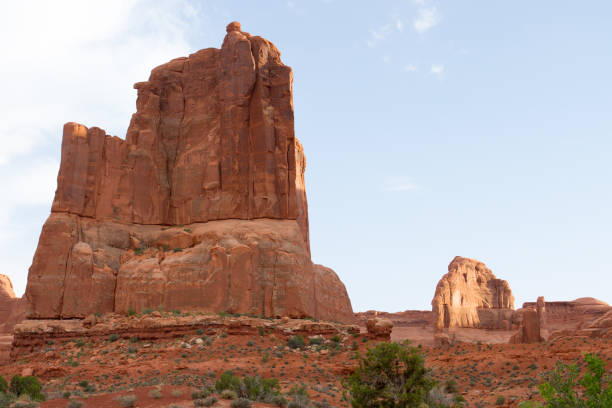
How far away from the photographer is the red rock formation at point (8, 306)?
58.2m

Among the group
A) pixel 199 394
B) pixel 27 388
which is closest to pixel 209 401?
pixel 199 394

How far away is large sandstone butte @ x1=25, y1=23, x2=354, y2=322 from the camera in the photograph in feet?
120

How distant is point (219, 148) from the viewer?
4116 cm

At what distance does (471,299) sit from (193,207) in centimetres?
5763

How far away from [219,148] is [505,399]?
23843 millimetres

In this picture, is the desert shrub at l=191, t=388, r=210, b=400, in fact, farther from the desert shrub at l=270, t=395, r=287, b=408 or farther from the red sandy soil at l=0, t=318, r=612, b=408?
the desert shrub at l=270, t=395, r=287, b=408

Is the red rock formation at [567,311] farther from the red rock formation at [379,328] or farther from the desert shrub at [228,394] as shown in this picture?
the desert shrub at [228,394]

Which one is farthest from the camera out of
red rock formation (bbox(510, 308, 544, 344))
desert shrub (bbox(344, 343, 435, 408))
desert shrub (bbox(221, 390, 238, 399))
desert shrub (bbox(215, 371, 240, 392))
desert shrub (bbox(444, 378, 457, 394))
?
red rock formation (bbox(510, 308, 544, 344))

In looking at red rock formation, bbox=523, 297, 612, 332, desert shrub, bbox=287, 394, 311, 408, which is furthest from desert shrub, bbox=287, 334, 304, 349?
red rock formation, bbox=523, 297, 612, 332

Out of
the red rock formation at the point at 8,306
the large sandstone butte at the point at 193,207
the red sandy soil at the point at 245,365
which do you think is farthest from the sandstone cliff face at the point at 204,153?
the red rock formation at the point at 8,306

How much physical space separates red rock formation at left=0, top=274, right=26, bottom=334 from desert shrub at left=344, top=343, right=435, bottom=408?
46963mm

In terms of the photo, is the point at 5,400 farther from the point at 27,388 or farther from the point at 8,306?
the point at 8,306

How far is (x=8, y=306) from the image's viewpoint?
6481 centimetres

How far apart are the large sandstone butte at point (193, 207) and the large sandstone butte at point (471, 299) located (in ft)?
144
